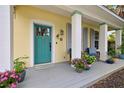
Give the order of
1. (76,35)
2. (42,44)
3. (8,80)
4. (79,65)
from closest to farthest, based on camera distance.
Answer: (8,80) → (79,65) → (76,35) → (42,44)

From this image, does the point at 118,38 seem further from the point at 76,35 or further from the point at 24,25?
the point at 24,25

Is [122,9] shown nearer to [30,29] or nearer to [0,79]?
[30,29]

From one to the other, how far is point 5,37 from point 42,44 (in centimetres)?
404

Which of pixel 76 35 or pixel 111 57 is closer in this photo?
pixel 76 35

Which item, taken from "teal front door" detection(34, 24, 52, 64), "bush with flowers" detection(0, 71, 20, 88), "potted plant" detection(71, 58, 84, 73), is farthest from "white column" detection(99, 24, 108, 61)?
"bush with flowers" detection(0, 71, 20, 88)

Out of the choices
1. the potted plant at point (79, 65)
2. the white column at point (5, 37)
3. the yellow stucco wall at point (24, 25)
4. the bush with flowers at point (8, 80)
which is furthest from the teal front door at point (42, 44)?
the bush with flowers at point (8, 80)

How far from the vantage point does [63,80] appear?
5668 mm

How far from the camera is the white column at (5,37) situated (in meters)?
4.70

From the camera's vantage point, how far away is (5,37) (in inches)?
186

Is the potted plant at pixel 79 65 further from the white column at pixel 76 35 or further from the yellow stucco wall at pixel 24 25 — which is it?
the yellow stucco wall at pixel 24 25

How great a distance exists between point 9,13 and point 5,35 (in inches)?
24.5

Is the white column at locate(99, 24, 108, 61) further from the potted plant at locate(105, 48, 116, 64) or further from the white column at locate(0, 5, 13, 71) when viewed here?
the white column at locate(0, 5, 13, 71)

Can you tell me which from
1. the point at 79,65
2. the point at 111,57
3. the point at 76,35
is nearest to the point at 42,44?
the point at 76,35
